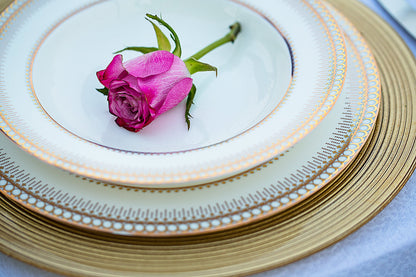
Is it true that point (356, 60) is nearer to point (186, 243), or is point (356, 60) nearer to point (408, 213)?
point (408, 213)

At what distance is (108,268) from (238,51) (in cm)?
42

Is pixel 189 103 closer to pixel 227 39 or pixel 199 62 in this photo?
pixel 199 62

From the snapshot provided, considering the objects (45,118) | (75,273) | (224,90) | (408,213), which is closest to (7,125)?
(45,118)

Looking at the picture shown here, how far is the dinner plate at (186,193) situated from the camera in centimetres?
48

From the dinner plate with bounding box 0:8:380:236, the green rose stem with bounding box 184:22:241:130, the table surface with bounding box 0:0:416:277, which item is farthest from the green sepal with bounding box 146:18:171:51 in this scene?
the table surface with bounding box 0:0:416:277

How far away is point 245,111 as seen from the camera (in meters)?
0.64

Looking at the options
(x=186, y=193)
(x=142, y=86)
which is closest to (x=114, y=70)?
(x=142, y=86)

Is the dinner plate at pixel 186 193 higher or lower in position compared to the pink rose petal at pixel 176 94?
lower

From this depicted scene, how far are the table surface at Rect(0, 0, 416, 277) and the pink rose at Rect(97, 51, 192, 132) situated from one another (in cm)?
21

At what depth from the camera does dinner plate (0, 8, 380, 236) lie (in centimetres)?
48

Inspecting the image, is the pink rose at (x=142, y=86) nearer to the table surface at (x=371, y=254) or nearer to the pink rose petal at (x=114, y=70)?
the pink rose petal at (x=114, y=70)

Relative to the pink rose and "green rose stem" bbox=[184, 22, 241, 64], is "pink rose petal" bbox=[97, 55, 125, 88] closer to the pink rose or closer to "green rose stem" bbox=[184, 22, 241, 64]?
the pink rose

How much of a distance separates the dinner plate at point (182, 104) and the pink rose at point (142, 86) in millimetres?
31

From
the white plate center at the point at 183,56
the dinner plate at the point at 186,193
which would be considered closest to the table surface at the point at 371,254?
the dinner plate at the point at 186,193
